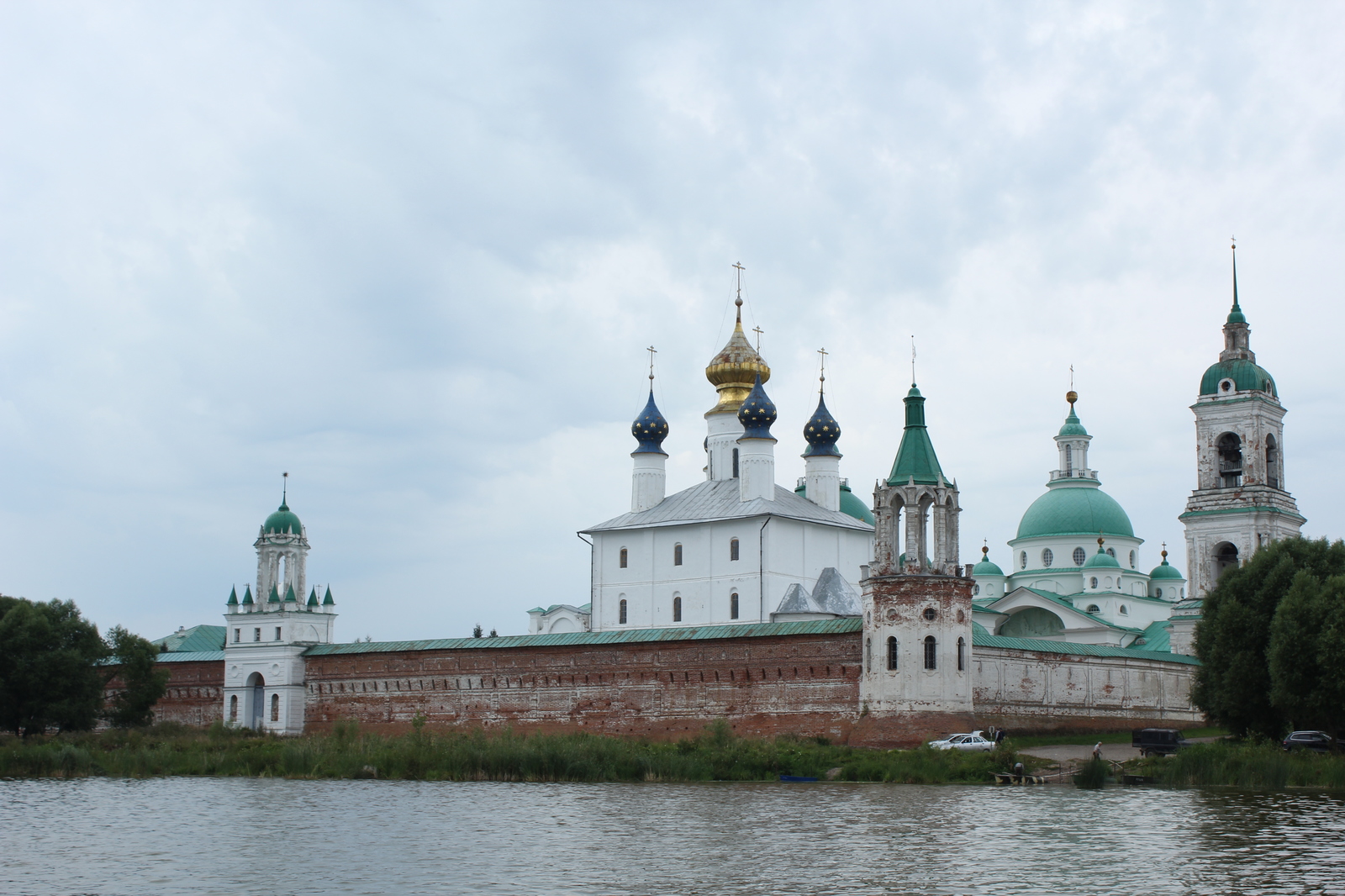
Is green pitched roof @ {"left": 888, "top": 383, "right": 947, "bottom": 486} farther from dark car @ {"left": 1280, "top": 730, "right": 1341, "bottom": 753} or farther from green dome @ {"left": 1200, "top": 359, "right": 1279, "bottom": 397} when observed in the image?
green dome @ {"left": 1200, "top": 359, "right": 1279, "bottom": 397}

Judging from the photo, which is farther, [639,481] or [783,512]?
[639,481]

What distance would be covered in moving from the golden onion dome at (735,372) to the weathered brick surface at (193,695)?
16.6 meters

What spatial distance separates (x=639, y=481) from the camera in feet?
152

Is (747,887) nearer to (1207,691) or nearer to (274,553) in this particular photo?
(1207,691)

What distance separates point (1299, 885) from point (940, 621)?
1669 centimetres

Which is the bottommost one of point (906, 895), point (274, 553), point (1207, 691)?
point (906, 895)

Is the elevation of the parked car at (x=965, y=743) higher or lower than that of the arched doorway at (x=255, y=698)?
lower

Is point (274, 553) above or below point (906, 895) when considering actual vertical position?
above

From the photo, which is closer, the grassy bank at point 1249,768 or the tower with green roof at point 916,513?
the grassy bank at point 1249,768

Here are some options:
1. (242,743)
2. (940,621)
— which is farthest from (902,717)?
(242,743)

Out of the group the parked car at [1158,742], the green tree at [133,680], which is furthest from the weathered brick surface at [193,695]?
the parked car at [1158,742]

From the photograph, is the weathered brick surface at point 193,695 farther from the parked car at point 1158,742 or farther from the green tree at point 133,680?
the parked car at point 1158,742

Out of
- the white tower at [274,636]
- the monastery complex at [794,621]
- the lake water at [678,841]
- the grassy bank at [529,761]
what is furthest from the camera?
the white tower at [274,636]

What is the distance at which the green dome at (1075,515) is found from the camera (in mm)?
56656
